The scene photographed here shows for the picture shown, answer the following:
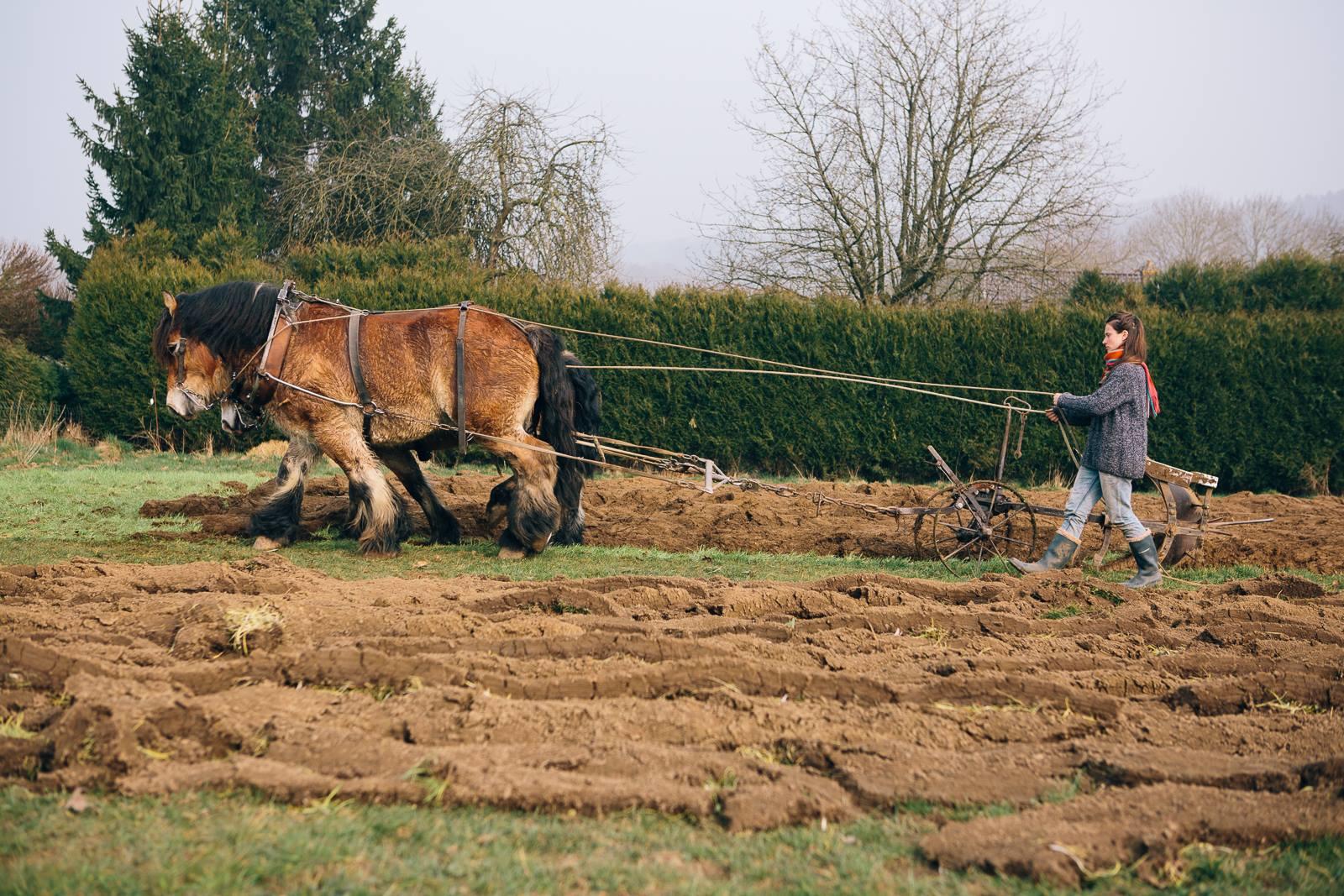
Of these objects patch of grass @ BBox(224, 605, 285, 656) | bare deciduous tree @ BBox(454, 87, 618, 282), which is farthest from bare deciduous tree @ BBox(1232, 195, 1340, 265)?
patch of grass @ BBox(224, 605, 285, 656)

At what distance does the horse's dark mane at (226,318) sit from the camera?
795cm

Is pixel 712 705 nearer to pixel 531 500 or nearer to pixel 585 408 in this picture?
pixel 531 500

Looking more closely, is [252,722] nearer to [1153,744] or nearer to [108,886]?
[108,886]

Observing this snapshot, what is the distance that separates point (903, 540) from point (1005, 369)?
647cm

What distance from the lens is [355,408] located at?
25.5 feet

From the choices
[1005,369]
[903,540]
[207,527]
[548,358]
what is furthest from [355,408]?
[1005,369]

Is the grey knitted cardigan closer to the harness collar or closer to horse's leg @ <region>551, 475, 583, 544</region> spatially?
horse's leg @ <region>551, 475, 583, 544</region>

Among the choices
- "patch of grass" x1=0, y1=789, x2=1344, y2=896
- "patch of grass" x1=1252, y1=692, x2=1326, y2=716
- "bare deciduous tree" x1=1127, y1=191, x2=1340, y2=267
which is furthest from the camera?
"bare deciduous tree" x1=1127, y1=191, x2=1340, y2=267

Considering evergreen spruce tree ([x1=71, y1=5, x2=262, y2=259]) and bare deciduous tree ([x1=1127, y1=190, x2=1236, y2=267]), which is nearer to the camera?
evergreen spruce tree ([x1=71, y1=5, x2=262, y2=259])

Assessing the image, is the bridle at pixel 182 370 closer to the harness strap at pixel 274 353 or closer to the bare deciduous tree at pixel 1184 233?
the harness strap at pixel 274 353

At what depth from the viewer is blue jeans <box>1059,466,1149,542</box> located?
277 inches

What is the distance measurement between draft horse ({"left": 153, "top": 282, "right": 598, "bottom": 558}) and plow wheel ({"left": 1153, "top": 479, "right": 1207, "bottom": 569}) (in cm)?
417

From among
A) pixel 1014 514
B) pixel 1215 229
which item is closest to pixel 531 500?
Result: pixel 1014 514

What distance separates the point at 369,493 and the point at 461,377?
108 centimetres
